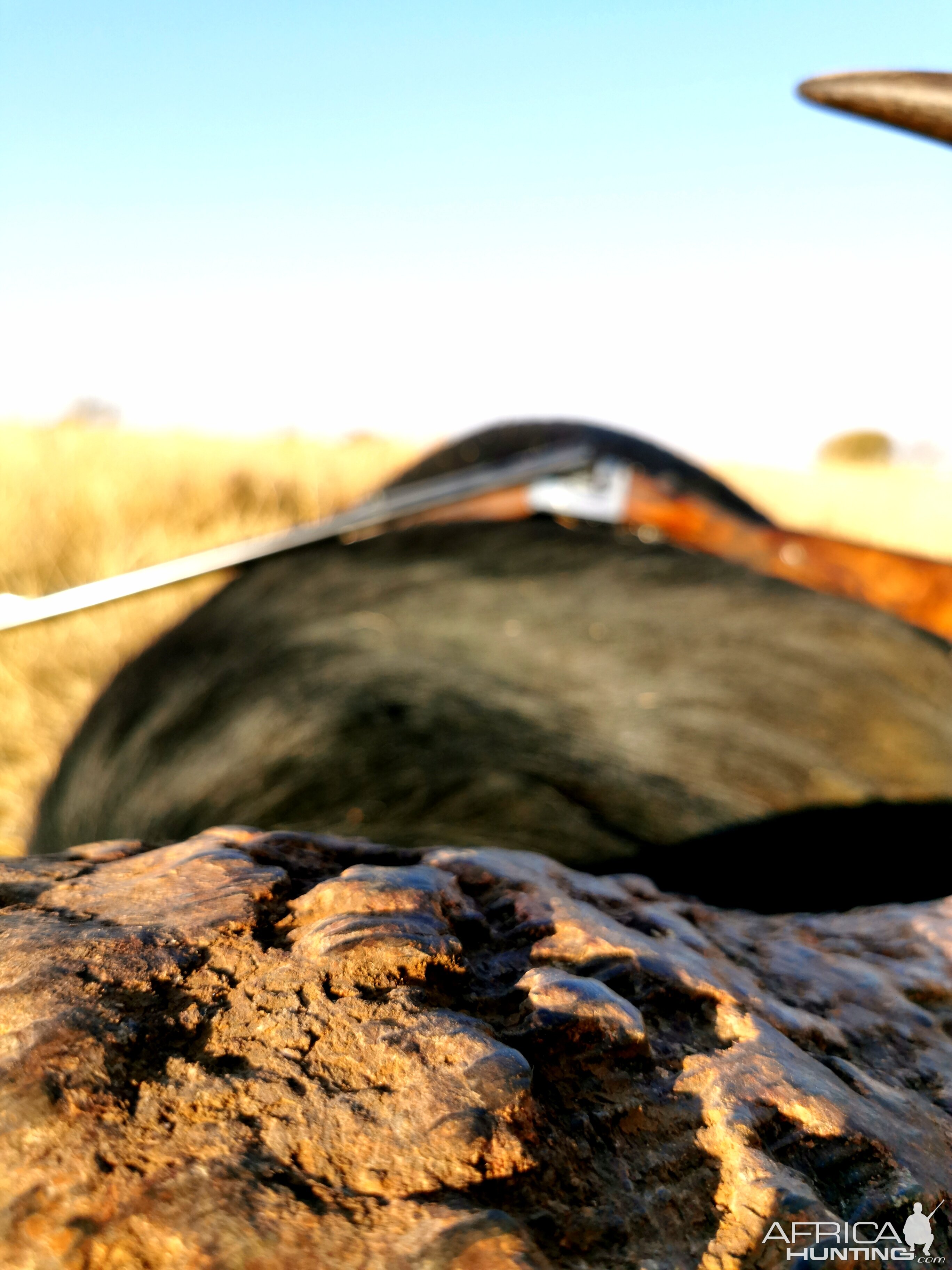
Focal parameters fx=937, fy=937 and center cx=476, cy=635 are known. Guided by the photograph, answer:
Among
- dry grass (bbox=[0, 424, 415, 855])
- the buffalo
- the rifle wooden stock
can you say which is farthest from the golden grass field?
the buffalo

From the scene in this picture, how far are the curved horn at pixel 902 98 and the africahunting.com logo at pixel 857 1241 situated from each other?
1.47 m

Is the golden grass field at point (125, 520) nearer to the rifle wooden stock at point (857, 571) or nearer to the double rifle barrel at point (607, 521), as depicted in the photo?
the double rifle barrel at point (607, 521)

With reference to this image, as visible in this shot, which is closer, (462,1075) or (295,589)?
(462,1075)

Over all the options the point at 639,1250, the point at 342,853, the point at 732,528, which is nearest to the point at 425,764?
the point at 342,853

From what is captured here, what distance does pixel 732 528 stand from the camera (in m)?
2.09

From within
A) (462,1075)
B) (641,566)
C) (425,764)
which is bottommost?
(425,764)

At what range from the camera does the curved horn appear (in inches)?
54.0

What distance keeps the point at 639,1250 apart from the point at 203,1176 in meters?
0.19

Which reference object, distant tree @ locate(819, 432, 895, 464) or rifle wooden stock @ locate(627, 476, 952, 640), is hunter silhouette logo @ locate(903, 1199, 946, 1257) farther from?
distant tree @ locate(819, 432, 895, 464)

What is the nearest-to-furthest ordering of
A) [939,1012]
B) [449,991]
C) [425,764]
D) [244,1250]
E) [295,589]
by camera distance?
[244,1250]
[449,991]
[939,1012]
[425,764]
[295,589]

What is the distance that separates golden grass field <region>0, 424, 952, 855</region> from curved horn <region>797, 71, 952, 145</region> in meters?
0.96

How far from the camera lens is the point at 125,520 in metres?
6.30

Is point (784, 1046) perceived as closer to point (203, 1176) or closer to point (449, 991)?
point (449, 991)

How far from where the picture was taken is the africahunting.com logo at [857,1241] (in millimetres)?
407
